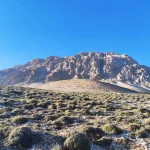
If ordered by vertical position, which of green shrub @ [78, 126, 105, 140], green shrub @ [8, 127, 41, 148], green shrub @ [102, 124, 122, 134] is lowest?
green shrub @ [8, 127, 41, 148]

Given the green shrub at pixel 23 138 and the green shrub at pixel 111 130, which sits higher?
the green shrub at pixel 111 130

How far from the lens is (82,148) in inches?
492

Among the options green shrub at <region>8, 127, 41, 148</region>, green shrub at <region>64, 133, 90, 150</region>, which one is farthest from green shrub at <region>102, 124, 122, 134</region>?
green shrub at <region>8, 127, 41, 148</region>

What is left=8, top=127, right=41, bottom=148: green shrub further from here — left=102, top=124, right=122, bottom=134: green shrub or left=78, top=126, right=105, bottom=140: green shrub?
left=102, top=124, right=122, bottom=134: green shrub

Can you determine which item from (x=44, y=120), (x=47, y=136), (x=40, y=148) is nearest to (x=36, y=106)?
(x=44, y=120)

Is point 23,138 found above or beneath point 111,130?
beneath

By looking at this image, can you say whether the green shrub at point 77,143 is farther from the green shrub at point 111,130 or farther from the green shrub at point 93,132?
the green shrub at point 111,130

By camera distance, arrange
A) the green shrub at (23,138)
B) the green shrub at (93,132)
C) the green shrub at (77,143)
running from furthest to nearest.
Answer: the green shrub at (93,132) < the green shrub at (23,138) < the green shrub at (77,143)

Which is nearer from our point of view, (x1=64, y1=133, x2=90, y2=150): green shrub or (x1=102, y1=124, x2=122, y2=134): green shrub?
(x1=64, y1=133, x2=90, y2=150): green shrub

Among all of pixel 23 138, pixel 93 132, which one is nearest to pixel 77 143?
pixel 93 132

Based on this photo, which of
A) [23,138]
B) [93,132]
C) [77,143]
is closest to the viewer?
[77,143]

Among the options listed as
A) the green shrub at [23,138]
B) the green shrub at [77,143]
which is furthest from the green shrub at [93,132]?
the green shrub at [23,138]

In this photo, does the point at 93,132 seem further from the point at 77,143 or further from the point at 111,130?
the point at 77,143

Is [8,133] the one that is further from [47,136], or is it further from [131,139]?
[131,139]
